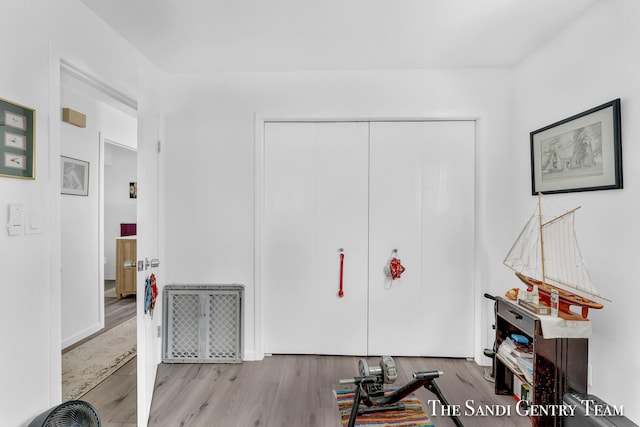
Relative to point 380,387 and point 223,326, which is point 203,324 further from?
point 380,387

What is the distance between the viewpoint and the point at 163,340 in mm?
2797

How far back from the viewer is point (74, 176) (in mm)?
3402

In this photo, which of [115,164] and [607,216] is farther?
[115,164]

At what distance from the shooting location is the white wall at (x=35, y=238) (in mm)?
1437

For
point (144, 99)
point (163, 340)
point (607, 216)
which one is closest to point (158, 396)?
point (163, 340)

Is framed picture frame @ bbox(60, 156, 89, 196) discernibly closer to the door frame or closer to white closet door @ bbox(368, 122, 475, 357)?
the door frame

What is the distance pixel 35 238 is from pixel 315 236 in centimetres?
187

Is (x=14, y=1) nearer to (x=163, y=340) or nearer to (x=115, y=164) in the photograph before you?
(x=163, y=340)

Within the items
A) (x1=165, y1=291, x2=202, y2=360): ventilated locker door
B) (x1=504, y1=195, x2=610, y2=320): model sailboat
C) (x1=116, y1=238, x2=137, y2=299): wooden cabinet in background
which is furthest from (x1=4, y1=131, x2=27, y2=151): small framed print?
(x1=116, y1=238, x2=137, y2=299): wooden cabinet in background

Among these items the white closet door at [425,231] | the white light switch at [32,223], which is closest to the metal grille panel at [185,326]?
the white light switch at [32,223]

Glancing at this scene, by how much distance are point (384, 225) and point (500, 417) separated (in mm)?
1543

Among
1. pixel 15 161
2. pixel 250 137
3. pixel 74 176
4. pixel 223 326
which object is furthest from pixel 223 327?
pixel 74 176

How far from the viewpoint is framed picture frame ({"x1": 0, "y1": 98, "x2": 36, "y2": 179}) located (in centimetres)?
142

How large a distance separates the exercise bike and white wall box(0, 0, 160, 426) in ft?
4.97
